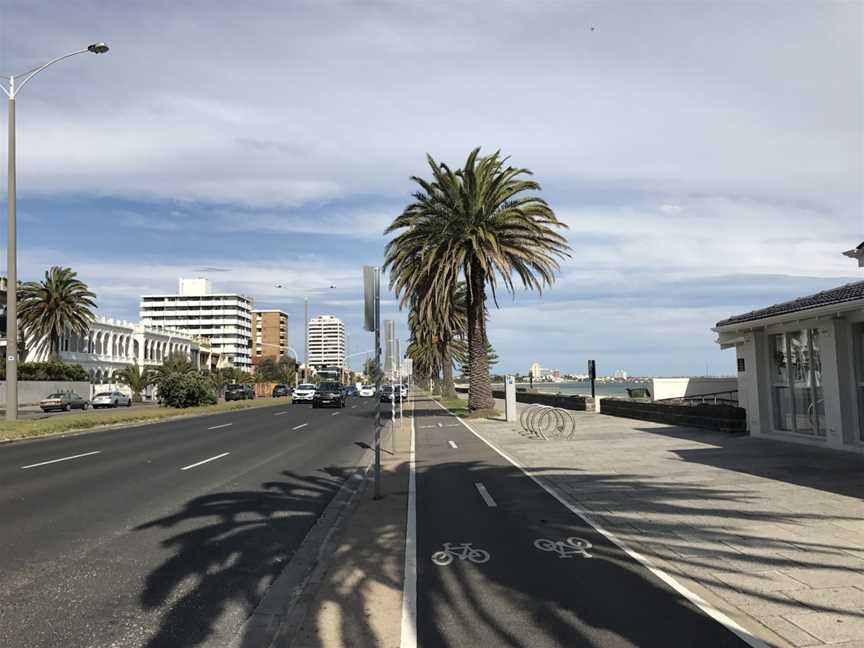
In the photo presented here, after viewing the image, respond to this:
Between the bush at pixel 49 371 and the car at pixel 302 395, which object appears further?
the bush at pixel 49 371

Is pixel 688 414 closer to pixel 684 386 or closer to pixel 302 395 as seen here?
pixel 684 386

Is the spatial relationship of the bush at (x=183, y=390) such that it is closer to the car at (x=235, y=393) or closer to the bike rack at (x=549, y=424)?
the car at (x=235, y=393)

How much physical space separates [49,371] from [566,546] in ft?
209

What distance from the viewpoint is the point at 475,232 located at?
28984mm

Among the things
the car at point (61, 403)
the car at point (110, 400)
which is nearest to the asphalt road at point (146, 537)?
the car at point (61, 403)

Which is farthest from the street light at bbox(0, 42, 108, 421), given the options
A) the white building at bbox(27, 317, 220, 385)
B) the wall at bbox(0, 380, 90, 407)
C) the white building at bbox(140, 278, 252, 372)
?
the white building at bbox(140, 278, 252, 372)

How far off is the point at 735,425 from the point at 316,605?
16.0 metres

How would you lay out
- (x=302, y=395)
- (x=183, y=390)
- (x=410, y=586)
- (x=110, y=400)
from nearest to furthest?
(x=410, y=586) < (x=183, y=390) < (x=110, y=400) < (x=302, y=395)

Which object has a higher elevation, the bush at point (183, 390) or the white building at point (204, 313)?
the white building at point (204, 313)

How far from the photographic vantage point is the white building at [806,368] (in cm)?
1396

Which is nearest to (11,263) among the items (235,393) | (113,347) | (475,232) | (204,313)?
(475,232)

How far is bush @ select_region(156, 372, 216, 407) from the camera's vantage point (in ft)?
135

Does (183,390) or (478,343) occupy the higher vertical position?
(478,343)

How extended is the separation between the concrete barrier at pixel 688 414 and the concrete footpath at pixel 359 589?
12156 mm
